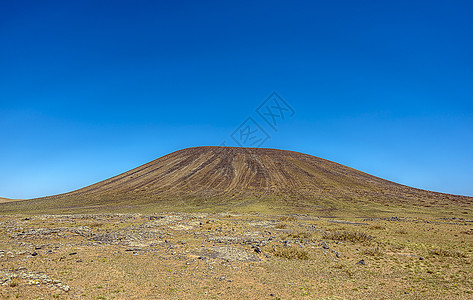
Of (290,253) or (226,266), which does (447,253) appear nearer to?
Answer: (290,253)

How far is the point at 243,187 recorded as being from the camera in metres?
73.2

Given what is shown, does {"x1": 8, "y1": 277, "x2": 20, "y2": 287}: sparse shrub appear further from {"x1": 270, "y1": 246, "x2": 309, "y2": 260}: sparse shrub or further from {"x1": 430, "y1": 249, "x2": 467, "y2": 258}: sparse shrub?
{"x1": 430, "y1": 249, "x2": 467, "y2": 258}: sparse shrub

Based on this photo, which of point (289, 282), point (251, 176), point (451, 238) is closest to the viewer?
point (289, 282)

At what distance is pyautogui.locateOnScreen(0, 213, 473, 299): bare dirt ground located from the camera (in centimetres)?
1045

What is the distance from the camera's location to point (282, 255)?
629 inches

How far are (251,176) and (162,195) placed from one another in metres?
29.2

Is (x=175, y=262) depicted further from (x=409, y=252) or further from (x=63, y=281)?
(x=409, y=252)

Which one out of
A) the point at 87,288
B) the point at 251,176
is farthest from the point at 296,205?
the point at 87,288

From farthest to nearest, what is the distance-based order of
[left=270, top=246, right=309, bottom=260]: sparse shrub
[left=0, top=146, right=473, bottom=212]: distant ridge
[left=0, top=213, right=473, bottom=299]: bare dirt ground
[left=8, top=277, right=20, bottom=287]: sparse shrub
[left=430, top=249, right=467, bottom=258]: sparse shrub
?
[left=0, top=146, right=473, bottom=212]: distant ridge < [left=430, top=249, right=467, bottom=258]: sparse shrub < [left=270, top=246, right=309, bottom=260]: sparse shrub < [left=0, top=213, right=473, bottom=299]: bare dirt ground < [left=8, top=277, right=20, bottom=287]: sparse shrub

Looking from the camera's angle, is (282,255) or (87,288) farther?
(282,255)

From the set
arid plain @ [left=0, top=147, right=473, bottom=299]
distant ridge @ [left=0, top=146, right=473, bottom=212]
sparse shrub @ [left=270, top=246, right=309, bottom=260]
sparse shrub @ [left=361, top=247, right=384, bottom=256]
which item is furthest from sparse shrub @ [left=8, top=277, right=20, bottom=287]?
distant ridge @ [left=0, top=146, right=473, bottom=212]

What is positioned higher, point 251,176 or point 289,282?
point 251,176

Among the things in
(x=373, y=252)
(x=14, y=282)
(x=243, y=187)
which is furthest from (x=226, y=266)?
(x=243, y=187)

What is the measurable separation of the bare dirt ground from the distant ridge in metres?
32.5
